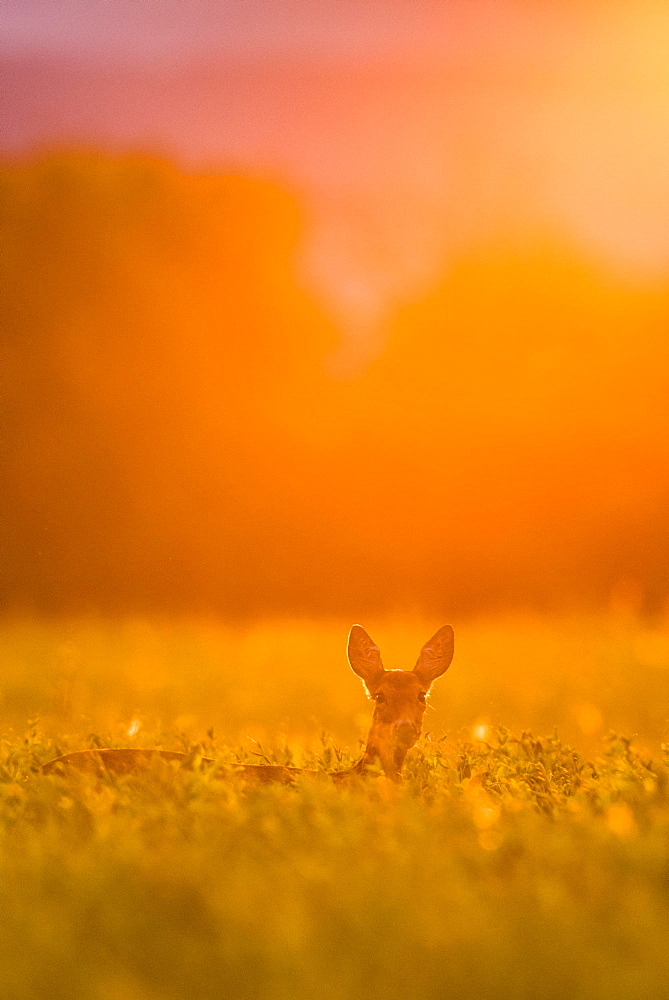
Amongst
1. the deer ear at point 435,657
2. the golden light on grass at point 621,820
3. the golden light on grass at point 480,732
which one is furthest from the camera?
the deer ear at point 435,657

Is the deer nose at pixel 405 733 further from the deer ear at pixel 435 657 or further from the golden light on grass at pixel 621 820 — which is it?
the golden light on grass at pixel 621 820

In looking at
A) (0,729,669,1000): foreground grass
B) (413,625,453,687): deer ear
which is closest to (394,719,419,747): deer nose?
(413,625,453,687): deer ear

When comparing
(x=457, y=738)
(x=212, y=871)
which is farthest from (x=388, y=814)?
(x=457, y=738)

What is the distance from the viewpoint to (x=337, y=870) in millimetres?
4621

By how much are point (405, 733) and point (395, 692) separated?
38 cm

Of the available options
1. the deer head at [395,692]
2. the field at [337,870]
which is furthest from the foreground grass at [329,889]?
the deer head at [395,692]

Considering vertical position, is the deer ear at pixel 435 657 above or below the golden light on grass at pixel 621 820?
above

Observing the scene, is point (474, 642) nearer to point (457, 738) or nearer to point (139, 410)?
point (457, 738)

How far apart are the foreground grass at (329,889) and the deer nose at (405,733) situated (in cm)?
96

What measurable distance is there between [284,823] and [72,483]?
51.7 feet

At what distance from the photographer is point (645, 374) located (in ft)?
66.4

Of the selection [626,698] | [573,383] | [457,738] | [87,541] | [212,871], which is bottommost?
[212,871]

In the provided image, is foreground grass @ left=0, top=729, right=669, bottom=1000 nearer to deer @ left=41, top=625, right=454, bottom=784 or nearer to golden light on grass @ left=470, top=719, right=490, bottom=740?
deer @ left=41, top=625, right=454, bottom=784

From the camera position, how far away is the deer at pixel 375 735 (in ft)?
21.5
